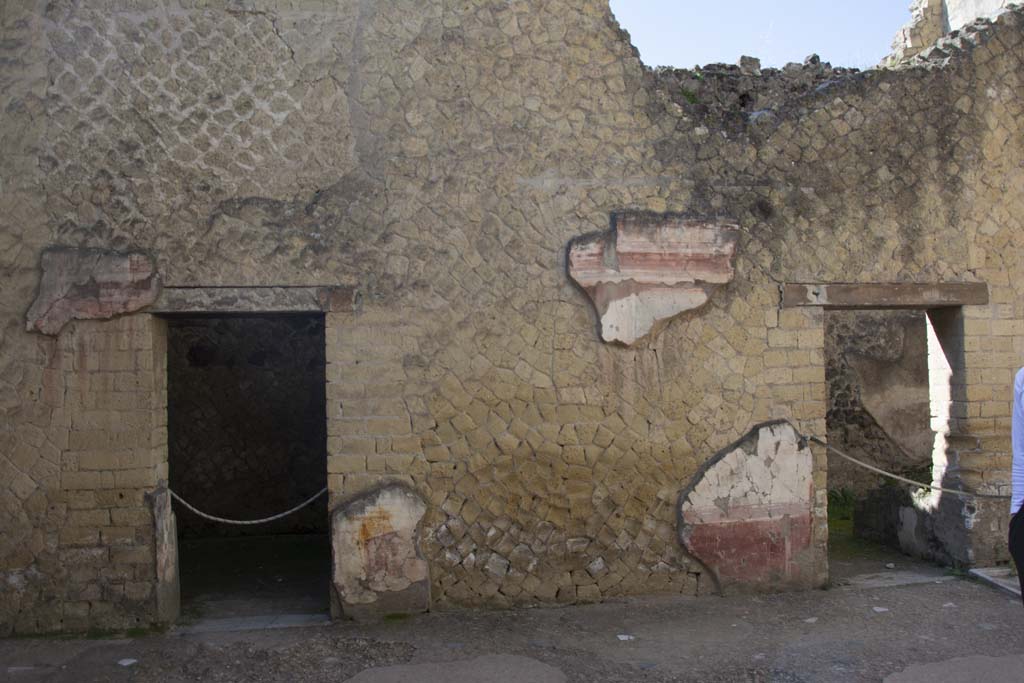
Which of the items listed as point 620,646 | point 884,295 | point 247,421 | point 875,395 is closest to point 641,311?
point 884,295

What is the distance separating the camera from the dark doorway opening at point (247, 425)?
23.5ft

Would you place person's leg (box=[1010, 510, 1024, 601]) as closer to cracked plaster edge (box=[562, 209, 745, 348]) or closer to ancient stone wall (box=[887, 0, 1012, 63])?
cracked plaster edge (box=[562, 209, 745, 348])

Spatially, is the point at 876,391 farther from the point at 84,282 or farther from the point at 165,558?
the point at 84,282

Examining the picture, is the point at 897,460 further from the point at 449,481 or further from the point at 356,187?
the point at 356,187

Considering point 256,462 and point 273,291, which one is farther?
point 256,462

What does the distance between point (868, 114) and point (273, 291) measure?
372cm

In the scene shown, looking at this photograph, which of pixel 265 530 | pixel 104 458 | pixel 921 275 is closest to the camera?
pixel 104 458

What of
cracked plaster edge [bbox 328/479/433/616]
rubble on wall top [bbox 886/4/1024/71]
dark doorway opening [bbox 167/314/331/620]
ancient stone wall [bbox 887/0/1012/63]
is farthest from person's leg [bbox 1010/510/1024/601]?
ancient stone wall [bbox 887/0/1012/63]

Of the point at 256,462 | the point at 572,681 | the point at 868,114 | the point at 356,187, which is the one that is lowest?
the point at 572,681

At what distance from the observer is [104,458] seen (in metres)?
4.54

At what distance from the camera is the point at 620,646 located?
4.25 metres

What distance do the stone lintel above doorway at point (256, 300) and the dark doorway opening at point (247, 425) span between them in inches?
101

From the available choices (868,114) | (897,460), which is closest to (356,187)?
(868,114)

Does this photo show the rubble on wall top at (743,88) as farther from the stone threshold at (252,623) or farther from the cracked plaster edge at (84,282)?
the stone threshold at (252,623)
